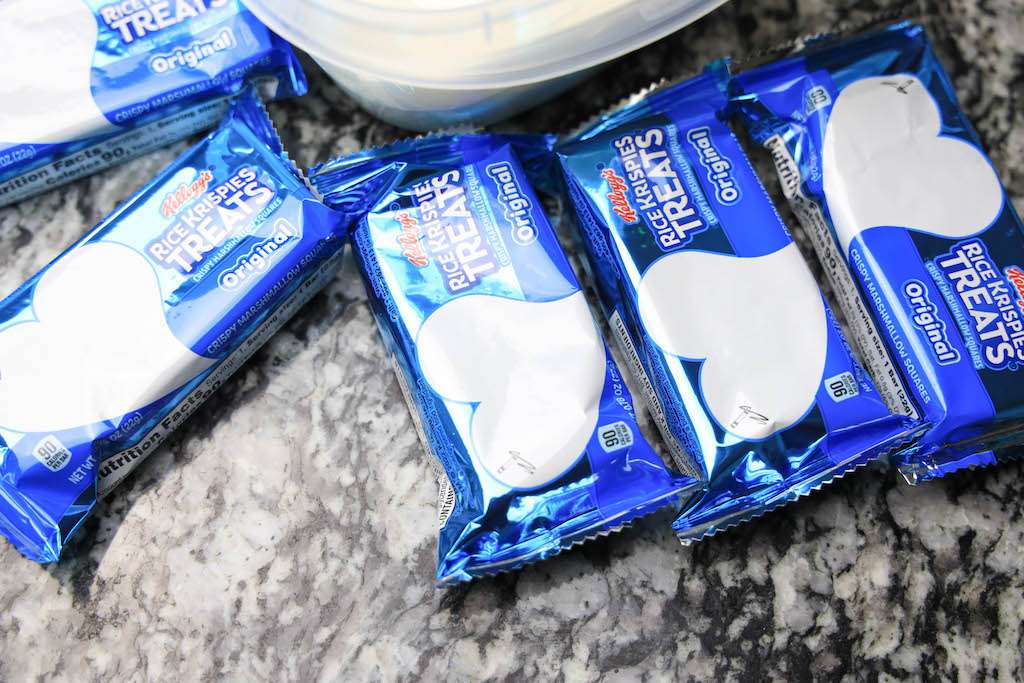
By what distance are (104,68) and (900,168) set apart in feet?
2.13

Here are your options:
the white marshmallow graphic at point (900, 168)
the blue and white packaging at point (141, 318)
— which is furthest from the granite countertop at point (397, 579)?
the white marshmallow graphic at point (900, 168)

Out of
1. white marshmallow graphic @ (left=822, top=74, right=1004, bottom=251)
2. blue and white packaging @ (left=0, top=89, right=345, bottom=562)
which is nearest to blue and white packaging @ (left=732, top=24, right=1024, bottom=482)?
white marshmallow graphic @ (left=822, top=74, right=1004, bottom=251)

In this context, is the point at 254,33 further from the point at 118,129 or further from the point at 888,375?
the point at 888,375

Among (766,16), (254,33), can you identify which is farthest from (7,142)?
(766,16)

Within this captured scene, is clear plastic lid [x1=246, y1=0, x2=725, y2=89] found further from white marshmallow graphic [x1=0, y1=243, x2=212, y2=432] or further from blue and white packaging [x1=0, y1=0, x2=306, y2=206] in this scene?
white marshmallow graphic [x1=0, y1=243, x2=212, y2=432]

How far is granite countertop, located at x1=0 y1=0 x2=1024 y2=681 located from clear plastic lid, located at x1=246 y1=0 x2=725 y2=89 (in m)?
0.23

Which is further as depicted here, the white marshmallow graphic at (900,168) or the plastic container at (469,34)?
the white marshmallow graphic at (900,168)

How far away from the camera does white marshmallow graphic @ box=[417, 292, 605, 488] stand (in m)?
0.67

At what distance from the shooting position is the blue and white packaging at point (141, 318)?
66 centimetres

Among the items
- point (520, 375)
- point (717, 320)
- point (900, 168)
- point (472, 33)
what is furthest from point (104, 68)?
point (900, 168)

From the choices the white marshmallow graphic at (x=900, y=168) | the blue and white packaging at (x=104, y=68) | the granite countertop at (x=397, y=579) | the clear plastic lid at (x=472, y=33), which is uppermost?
the blue and white packaging at (x=104, y=68)

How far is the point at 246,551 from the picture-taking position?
715mm

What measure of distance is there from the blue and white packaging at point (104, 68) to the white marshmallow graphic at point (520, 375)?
0.28 meters

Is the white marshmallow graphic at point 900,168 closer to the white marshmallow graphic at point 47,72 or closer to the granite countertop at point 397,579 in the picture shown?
the granite countertop at point 397,579
